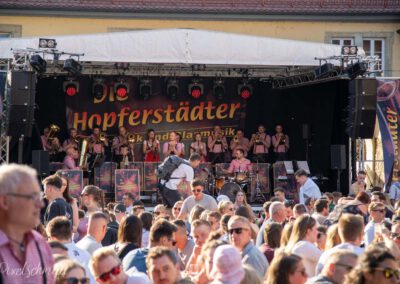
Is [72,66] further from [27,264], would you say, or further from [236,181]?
[27,264]

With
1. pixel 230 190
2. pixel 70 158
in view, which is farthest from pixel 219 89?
pixel 230 190

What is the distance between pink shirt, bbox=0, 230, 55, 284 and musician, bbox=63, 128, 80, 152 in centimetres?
1992

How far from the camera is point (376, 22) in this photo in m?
34.1

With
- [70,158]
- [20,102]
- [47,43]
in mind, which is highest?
[47,43]

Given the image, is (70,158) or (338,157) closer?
(338,157)

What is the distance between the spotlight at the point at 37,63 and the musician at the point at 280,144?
7.64 metres

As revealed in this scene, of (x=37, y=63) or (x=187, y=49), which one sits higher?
(x=187, y=49)

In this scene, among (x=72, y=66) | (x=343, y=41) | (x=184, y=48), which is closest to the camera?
(x=72, y=66)

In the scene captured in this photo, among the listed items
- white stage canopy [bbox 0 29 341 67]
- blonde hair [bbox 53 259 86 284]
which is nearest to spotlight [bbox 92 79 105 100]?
white stage canopy [bbox 0 29 341 67]

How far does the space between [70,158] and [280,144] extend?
551cm

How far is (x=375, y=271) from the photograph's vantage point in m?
4.76

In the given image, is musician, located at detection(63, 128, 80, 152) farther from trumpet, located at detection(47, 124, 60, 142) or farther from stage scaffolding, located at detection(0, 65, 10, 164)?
stage scaffolding, located at detection(0, 65, 10, 164)

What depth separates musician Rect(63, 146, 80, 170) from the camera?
23.8 meters

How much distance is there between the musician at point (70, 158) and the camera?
23.8 meters
